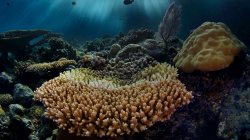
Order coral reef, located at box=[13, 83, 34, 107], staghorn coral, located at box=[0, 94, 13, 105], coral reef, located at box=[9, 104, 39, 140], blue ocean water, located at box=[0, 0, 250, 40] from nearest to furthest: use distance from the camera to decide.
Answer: coral reef, located at box=[9, 104, 39, 140]
coral reef, located at box=[13, 83, 34, 107]
staghorn coral, located at box=[0, 94, 13, 105]
blue ocean water, located at box=[0, 0, 250, 40]

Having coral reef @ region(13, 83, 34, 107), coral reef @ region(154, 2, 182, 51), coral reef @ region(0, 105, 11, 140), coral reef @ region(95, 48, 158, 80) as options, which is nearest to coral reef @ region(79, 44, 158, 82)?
coral reef @ region(95, 48, 158, 80)

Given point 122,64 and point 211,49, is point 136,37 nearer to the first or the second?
point 122,64

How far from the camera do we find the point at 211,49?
330cm

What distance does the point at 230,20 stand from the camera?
27.8 m

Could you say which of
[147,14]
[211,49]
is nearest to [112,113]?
[211,49]

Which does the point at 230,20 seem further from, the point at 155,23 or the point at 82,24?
the point at 82,24

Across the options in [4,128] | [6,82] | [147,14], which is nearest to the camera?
[4,128]

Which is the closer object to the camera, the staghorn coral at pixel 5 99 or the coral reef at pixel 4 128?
the coral reef at pixel 4 128

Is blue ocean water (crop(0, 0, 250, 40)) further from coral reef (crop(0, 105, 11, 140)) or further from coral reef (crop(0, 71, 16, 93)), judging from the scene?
coral reef (crop(0, 105, 11, 140))

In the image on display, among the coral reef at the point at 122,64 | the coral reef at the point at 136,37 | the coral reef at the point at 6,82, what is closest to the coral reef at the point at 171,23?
the coral reef at the point at 122,64

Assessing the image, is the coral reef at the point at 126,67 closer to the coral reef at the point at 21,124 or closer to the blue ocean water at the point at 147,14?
the coral reef at the point at 21,124

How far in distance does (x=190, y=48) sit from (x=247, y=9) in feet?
115

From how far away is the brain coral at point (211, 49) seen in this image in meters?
3.01

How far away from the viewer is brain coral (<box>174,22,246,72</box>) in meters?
3.01
